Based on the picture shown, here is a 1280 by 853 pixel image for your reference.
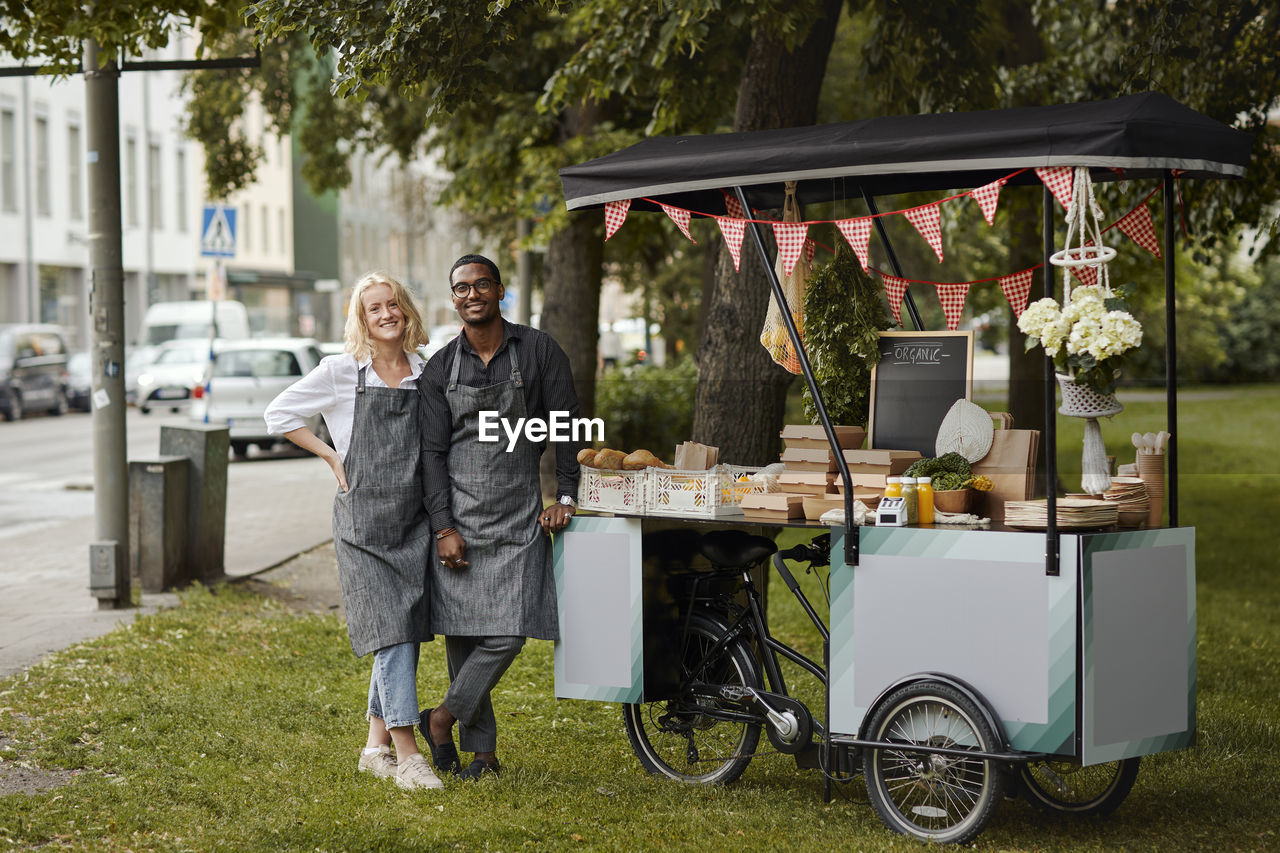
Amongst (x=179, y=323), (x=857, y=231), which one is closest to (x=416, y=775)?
(x=857, y=231)

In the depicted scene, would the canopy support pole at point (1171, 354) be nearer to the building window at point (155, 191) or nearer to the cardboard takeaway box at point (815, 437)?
the cardboard takeaway box at point (815, 437)

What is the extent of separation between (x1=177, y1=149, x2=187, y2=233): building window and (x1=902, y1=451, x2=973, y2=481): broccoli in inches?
1901

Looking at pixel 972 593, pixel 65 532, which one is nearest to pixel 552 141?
pixel 65 532

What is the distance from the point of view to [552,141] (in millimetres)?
16094

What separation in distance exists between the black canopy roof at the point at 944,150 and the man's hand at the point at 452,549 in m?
1.39

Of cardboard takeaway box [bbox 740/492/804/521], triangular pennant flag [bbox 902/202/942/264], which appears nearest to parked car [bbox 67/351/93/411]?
cardboard takeaway box [bbox 740/492/804/521]

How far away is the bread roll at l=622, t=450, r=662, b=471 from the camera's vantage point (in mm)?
5844

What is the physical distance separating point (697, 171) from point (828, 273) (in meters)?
0.94

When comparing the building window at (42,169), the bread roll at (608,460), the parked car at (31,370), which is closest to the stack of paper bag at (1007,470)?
the bread roll at (608,460)

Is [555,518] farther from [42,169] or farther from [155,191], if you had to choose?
[155,191]

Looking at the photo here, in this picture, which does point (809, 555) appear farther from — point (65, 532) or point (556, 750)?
point (65, 532)

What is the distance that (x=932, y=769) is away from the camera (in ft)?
16.8

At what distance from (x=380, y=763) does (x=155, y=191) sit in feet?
151

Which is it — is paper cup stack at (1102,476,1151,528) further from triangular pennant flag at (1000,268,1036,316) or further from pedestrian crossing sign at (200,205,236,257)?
pedestrian crossing sign at (200,205,236,257)
